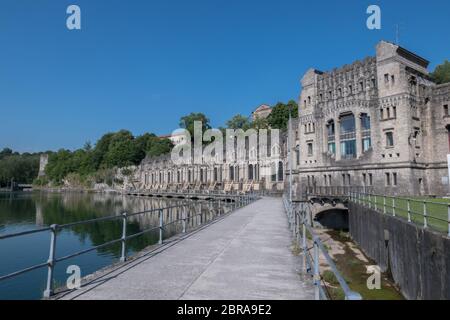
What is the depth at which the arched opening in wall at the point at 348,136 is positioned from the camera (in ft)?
123

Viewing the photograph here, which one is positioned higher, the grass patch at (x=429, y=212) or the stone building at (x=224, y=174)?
the stone building at (x=224, y=174)

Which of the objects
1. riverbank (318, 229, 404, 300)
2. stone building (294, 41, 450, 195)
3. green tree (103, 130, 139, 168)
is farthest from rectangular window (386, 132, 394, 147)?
green tree (103, 130, 139, 168)

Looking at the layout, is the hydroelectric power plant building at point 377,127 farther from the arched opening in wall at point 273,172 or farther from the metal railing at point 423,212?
the metal railing at point 423,212

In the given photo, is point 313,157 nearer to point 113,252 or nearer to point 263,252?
point 113,252

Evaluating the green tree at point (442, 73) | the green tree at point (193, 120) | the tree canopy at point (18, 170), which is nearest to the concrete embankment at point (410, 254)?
the green tree at point (442, 73)

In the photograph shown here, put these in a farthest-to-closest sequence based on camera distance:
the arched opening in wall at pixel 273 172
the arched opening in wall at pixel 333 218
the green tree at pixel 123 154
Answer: the green tree at pixel 123 154
the arched opening in wall at pixel 273 172
the arched opening in wall at pixel 333 218

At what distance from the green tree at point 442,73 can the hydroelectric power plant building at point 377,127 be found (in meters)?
19.9

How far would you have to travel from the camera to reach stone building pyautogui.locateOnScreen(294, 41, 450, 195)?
32219 mm

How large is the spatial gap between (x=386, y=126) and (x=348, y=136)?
4.90m

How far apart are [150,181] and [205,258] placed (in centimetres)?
8548

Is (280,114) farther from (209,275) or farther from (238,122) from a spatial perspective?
(209,275)

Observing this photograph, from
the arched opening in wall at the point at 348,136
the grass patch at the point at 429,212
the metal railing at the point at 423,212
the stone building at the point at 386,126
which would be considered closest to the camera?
the metal railing at the point at 423,212

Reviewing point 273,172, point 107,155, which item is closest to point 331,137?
→ point 273,172

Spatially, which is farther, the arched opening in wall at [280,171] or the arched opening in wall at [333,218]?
the arched opening in wall at [280,171]
